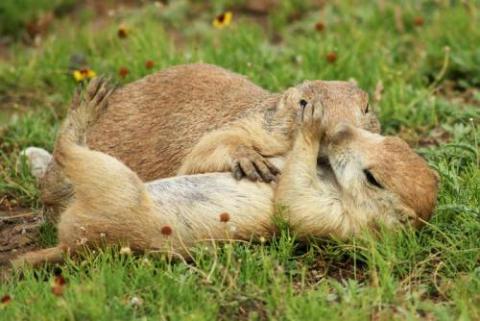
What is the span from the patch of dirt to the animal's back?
0.59 m

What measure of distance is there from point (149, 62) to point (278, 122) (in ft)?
6.26

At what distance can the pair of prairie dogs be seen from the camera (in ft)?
16.8

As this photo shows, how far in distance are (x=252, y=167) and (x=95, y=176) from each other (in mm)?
801

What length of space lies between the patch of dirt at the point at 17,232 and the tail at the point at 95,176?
0.55 meters

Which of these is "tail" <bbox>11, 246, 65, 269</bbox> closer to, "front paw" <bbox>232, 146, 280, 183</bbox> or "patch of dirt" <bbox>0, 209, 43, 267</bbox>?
"patch of dirt" <bbox>0, 209, 43, 267</bbox>

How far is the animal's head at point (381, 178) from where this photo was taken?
508 cm

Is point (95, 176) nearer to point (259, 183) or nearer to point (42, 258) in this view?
point (42, 258)

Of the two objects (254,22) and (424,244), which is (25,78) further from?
(424,244)

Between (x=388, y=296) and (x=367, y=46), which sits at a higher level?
(x=367, y=46)

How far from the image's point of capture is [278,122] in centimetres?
571

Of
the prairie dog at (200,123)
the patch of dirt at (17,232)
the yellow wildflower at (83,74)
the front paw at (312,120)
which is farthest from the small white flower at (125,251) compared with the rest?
the yellow wildflower at (83,74)

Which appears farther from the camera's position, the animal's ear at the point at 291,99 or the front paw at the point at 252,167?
the animal's ear at the point at 291,99

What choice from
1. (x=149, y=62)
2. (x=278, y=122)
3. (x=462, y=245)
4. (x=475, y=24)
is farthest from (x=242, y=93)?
(x=475, y=24)

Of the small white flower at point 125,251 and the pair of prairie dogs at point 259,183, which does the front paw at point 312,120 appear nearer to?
the pair of prairie dogs at point 259,183
